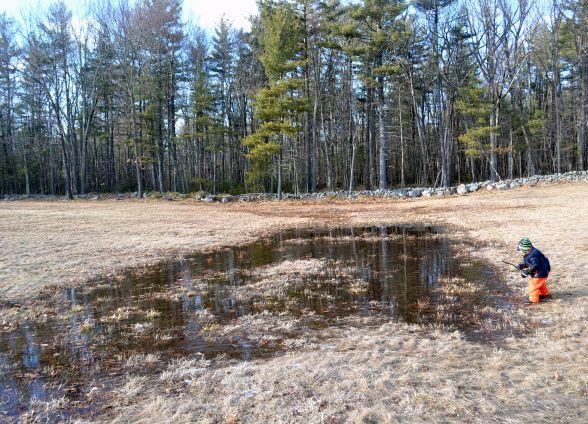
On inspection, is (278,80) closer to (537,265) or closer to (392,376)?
(537,265)

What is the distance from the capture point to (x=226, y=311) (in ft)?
24.5

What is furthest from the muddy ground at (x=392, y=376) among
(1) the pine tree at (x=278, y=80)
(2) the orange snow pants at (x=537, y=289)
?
(1) the pine tree at (x=278, y=80)

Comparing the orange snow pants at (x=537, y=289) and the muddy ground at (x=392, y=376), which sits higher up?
the orange snow pants at (x=537, y=289)

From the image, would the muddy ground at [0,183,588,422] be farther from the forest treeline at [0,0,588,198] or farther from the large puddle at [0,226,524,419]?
the forest treeline at [0,0,588,198]

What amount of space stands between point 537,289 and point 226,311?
18.0ft

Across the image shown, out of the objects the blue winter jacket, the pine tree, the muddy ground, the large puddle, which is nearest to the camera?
the muddy ground

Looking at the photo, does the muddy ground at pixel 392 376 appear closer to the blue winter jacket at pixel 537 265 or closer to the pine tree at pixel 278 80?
the blue winter jacket at pixel 537 265

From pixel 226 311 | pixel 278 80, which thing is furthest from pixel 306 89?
pixel 226 311

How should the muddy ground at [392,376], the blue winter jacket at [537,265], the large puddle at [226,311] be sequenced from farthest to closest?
the blue winter jacket at [537,265] → the large puddle at [226,311] → the muddy ground at [392,376]

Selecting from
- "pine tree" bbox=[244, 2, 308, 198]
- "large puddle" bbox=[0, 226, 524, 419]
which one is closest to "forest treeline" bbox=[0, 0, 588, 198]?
"pine tree" bbox=[244, 2, 308, 198]

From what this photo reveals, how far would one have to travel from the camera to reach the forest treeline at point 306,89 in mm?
30531

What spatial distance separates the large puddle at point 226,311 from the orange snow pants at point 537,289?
1.49 feet

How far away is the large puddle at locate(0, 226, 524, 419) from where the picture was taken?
5.29 meters

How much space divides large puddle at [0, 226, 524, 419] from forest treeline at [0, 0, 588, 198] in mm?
19935
